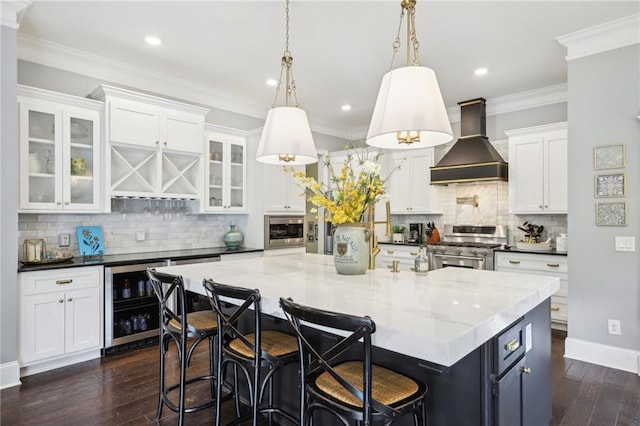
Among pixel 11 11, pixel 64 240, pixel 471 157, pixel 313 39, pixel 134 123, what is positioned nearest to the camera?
pixel 11 11

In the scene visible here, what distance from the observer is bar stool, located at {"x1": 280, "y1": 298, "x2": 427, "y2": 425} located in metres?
1.28

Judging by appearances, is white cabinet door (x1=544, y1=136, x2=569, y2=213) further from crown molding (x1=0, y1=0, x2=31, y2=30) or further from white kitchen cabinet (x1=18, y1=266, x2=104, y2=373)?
crown molding (x1=0, y1=0, x2=31, y2=30)

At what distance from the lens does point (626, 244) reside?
3.24 meters

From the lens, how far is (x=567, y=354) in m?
3.56

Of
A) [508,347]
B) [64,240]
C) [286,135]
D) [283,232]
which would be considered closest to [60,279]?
[64,240]

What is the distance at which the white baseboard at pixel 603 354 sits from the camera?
10.6 feet

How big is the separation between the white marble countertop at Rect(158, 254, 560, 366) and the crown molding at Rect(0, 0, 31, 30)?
7.50ft

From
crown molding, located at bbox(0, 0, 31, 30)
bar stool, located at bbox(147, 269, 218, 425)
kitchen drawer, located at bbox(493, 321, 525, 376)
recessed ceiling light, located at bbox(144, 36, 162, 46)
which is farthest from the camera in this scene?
recessed ceiling light, located at bbox(144, 36, 162, 46)

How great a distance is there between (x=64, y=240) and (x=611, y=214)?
513 centimetres

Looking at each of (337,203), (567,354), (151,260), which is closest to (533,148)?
(567,354)

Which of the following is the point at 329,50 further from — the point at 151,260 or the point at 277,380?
the point at 277,380

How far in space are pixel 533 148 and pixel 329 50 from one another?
9.17 feet

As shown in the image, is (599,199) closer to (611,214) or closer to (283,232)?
Answer: (611,214)

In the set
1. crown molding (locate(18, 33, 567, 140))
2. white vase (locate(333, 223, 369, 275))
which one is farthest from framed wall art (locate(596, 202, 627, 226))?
white vase (locate(333, 223, 369, 275))
